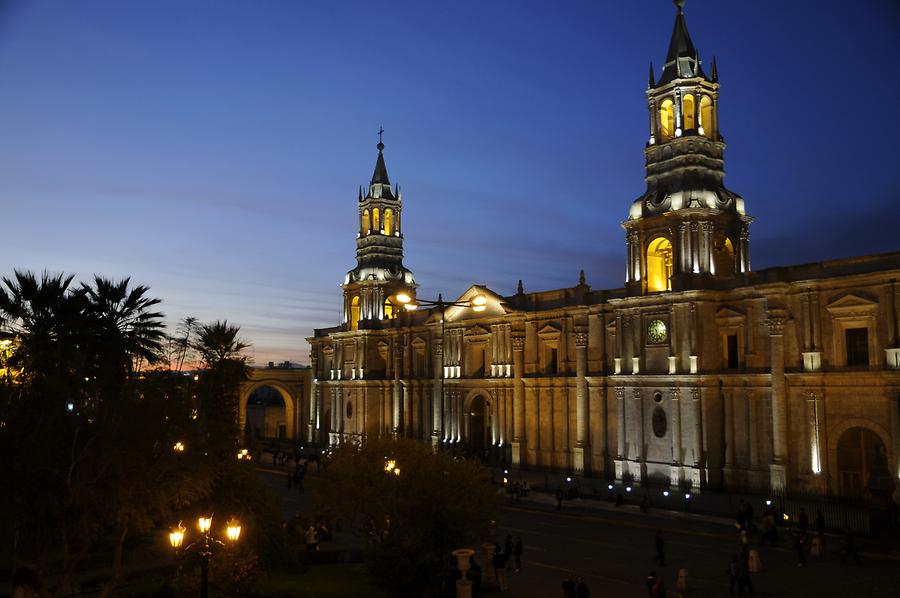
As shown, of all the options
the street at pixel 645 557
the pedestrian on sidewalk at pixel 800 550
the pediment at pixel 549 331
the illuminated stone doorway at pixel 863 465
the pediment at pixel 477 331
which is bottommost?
the street at pixel 645 557

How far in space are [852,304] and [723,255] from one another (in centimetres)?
938

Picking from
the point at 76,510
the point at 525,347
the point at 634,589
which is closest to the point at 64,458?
the point at 76,510

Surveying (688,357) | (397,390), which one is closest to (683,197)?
(688,357)

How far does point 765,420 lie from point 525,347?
1775 centimetres

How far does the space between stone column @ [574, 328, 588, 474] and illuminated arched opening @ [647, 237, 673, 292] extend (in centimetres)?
534

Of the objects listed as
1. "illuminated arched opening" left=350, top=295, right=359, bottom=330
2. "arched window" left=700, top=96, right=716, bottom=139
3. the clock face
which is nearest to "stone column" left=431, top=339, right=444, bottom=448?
"illuminated arched opening" left=350, top=295, right=359, bottom=330

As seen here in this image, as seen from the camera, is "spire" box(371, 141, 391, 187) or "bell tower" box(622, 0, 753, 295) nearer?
"bell tower" box(622, 0, 753, 295)

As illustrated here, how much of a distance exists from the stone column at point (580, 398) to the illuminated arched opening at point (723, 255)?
28.6 feet

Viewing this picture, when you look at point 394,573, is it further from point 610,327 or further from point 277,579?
point 610,327

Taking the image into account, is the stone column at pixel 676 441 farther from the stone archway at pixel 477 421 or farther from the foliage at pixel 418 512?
the foliage at pixel 418 512

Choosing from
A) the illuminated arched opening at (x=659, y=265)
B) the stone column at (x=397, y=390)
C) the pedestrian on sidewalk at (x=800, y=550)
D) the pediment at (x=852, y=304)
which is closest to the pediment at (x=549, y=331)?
the illuminated arched opening at (x=659, y=265)

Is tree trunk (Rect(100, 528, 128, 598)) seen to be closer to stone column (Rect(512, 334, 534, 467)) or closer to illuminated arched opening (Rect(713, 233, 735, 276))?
illuminated arched opening (Rect(713, 233, 735, 276))

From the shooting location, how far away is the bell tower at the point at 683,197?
40.6 metres

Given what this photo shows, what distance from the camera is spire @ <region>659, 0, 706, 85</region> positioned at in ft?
139
